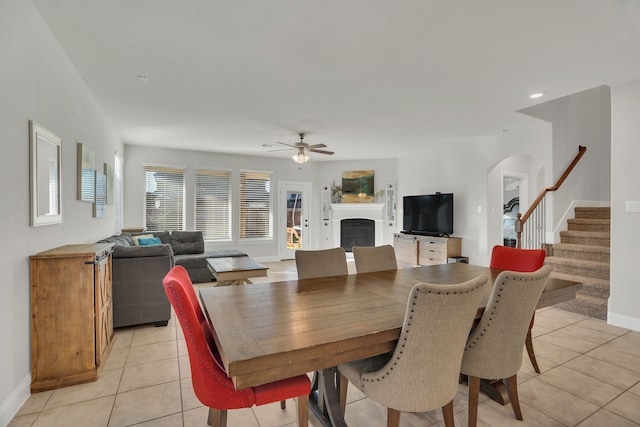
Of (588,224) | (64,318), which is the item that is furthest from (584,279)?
(64,318)

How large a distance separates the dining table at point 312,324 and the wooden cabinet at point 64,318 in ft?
3.39

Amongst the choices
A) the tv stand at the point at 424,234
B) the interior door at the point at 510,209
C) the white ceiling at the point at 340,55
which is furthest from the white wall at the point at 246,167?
the interior door at the point at 510,209

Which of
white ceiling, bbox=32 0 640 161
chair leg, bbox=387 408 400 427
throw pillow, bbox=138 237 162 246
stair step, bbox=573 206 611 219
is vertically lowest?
chair leg, bbox=387 408 400 427

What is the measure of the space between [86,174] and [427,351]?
3.61 metres

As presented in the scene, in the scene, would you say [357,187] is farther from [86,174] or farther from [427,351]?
[427,351]

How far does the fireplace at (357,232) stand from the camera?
8.08 meters

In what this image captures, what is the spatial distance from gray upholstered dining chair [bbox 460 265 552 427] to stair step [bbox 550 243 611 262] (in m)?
3.49

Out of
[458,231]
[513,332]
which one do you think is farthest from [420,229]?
[513,332]

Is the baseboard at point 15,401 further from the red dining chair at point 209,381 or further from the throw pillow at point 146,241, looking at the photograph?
the throw pillow at point 146,241

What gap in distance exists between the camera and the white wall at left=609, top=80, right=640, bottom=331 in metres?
3.35

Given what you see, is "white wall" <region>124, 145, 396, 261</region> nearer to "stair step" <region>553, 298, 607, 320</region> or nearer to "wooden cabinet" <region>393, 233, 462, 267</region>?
"wooden cabinet" <region>393, 233, 462, 267</region>

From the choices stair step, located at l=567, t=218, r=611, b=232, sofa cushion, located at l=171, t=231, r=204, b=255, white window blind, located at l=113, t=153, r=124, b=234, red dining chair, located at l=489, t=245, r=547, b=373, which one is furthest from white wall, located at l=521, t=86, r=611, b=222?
white window blind, located at l=113, t=153, r=124, b=234

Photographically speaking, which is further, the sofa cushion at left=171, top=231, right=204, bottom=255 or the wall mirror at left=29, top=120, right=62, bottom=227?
the sofa cushion at left=171, top=231, right=204, bottom=255

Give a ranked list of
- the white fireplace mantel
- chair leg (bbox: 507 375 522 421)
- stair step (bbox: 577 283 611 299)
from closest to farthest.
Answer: chair leg (bbox: 507 375 522 421), stair step (bbox: 577 283 611 299), the white fireplace mantel
